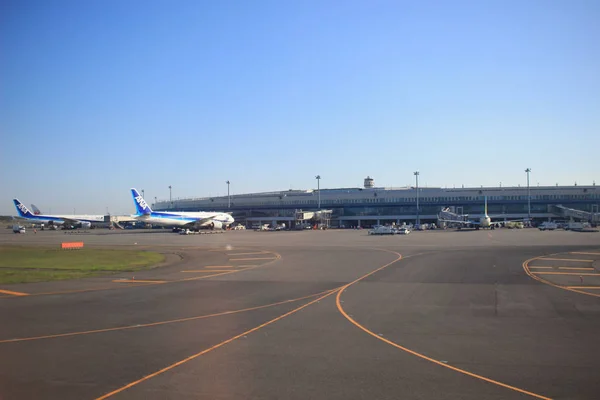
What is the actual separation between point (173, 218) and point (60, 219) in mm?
48100

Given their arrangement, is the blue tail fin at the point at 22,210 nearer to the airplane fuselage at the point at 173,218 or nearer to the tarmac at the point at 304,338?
the airplane fuselage at the point at 173,218

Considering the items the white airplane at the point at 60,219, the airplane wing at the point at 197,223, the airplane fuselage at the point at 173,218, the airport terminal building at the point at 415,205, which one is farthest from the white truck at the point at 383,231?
the white airplane at the point at 60,219

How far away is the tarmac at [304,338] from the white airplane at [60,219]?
366 ft

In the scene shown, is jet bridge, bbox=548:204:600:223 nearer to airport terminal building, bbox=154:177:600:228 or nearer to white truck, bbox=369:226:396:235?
airport terminal building, bbox=154:177:600:228

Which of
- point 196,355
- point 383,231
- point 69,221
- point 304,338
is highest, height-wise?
point 69,221

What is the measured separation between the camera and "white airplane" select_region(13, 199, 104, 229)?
394 feet

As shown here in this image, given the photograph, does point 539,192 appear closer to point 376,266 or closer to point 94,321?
point 376,266

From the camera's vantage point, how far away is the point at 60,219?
12644 cm

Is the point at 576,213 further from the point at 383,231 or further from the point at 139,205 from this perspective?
the point at 139,205

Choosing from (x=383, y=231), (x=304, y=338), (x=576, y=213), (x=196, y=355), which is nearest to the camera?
(x=196, y=355)

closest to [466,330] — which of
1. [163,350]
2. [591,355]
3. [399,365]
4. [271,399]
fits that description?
[591,355]

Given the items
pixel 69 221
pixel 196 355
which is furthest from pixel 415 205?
pixel 196 355

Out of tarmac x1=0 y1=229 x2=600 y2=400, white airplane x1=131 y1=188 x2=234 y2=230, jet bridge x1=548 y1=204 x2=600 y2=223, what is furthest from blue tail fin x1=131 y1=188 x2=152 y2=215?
jet bridge x1=548 y1=204 x2=600 y2=223

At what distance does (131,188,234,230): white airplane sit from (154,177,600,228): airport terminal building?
113 feet
